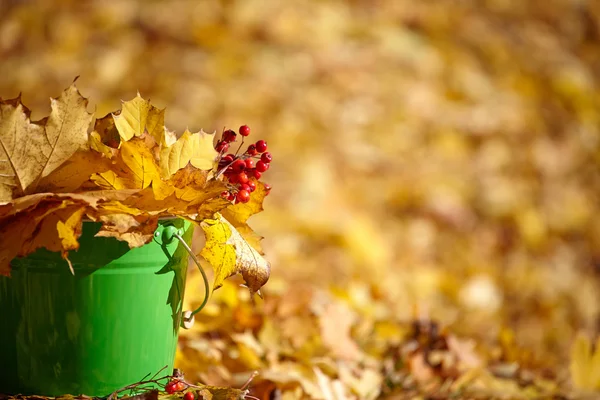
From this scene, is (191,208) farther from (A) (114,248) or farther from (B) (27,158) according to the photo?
(B) (27,158)

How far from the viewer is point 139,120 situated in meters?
0.89

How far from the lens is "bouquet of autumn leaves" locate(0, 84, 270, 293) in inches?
31.4

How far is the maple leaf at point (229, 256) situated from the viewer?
89 centimetres

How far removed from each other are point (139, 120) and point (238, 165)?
0.46ft

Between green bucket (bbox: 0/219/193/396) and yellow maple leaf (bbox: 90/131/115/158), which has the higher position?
yellow maple leaf (bbox: 90/131/115/158)

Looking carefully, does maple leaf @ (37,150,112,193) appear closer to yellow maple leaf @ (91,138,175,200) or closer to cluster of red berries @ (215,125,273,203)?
yellow maple leaf @ (91,138,175,200)

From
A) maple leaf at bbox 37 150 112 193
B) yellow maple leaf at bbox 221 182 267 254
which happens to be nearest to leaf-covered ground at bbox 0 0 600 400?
yellow maple leaf at bbox 221 182 267 254

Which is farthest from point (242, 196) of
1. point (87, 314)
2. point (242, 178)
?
point (87, 314)

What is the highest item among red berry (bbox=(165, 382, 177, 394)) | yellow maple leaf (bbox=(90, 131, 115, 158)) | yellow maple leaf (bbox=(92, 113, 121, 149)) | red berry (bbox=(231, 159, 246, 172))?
yellow maple leaf (bbox=(92, 113, 121, 149))

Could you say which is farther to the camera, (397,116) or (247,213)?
(397,116)

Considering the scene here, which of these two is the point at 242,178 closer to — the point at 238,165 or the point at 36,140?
the point at 238,165

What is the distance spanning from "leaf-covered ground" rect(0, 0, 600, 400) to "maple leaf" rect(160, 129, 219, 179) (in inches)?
56.3

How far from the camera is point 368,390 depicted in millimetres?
1209

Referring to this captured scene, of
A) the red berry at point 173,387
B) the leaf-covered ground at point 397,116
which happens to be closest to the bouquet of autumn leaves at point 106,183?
the red berry at point 173,387
